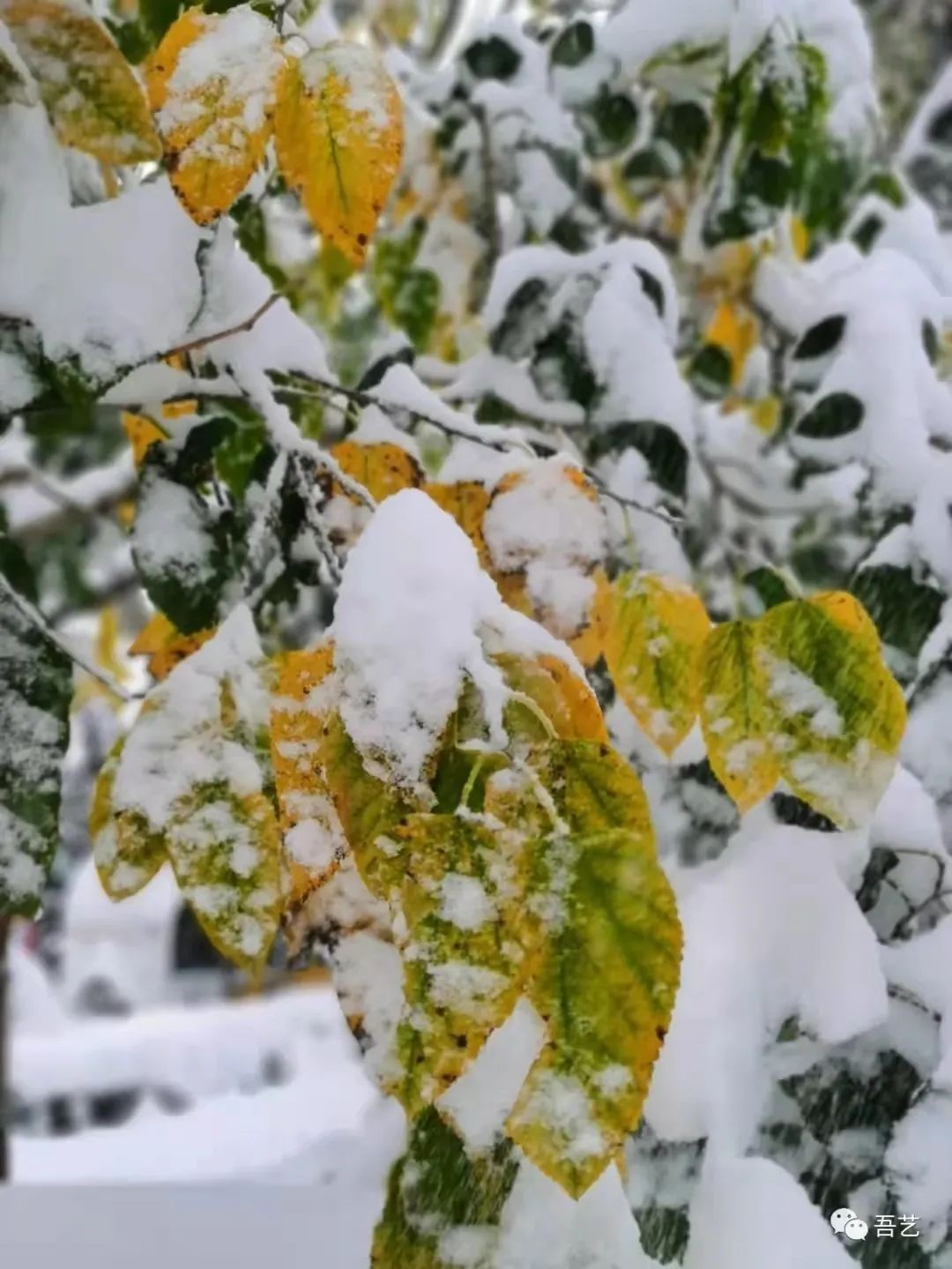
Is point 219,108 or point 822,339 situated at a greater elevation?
point 219,108

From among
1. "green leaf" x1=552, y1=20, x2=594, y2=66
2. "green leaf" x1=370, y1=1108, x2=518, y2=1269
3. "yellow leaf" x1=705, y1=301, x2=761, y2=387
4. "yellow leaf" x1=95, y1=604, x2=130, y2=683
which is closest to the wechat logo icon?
"green leaf" x1=370, y1=1108, x2=518, y2=1269

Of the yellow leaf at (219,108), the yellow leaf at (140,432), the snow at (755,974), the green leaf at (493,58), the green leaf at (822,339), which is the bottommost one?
the snow at (755,974)

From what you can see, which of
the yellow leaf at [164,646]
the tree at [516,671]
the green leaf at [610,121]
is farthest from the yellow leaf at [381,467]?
the green leaf at [610,121]

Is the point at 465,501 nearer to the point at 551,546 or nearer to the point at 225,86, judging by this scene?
the point at 551,546

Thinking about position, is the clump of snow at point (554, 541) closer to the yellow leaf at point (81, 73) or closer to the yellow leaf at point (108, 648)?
the yellow leaf at point (81, 73)

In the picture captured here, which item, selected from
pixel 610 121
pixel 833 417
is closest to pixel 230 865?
pixel 833 417

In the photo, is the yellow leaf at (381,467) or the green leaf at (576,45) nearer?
the yellow leaf at (381,467)

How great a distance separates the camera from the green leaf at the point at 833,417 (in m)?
0.85

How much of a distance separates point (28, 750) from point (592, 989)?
333 mm

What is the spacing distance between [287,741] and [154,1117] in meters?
5.05

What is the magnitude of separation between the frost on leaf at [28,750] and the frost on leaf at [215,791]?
5cm

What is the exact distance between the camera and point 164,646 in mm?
707

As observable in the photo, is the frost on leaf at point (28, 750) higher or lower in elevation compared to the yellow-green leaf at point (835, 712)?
lower

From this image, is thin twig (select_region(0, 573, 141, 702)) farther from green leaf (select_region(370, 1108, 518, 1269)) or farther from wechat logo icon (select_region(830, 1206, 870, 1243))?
wechat logo icon (select_region(830, 1206, 870, 1243))
